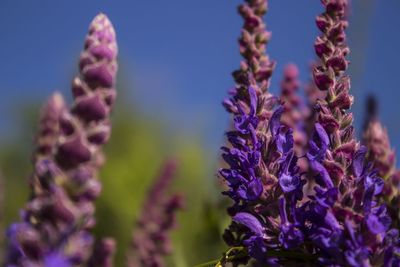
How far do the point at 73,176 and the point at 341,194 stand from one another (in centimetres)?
49


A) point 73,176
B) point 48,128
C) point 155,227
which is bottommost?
point 155,227

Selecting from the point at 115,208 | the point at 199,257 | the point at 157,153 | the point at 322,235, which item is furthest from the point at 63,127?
the point at 157,153

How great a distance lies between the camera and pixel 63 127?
0.94 meters

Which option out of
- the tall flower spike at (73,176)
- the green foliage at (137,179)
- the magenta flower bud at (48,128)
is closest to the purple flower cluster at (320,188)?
the tall flower spike at (73,176)

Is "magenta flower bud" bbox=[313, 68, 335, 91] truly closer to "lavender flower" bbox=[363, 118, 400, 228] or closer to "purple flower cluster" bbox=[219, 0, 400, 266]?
"purple flower cluster" bbox=[219, 0, 400, 266]

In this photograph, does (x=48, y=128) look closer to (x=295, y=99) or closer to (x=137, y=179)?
(x=295, y=99)

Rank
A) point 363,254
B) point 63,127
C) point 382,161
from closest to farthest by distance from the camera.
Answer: point 63,127
point 363,254
point 382,161

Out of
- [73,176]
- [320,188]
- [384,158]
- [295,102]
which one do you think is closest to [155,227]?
[295,102]

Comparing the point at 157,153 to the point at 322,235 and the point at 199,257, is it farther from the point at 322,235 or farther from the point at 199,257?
the point at 322,235

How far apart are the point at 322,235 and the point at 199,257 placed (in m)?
2.42

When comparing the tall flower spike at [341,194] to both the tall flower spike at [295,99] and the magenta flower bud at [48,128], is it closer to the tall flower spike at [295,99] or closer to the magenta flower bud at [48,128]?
the magenta flower bud at [48,128]

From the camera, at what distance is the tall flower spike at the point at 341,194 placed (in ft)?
3.56

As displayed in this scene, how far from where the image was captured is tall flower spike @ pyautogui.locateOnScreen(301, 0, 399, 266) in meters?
1.08

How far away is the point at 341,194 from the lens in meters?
1.14
